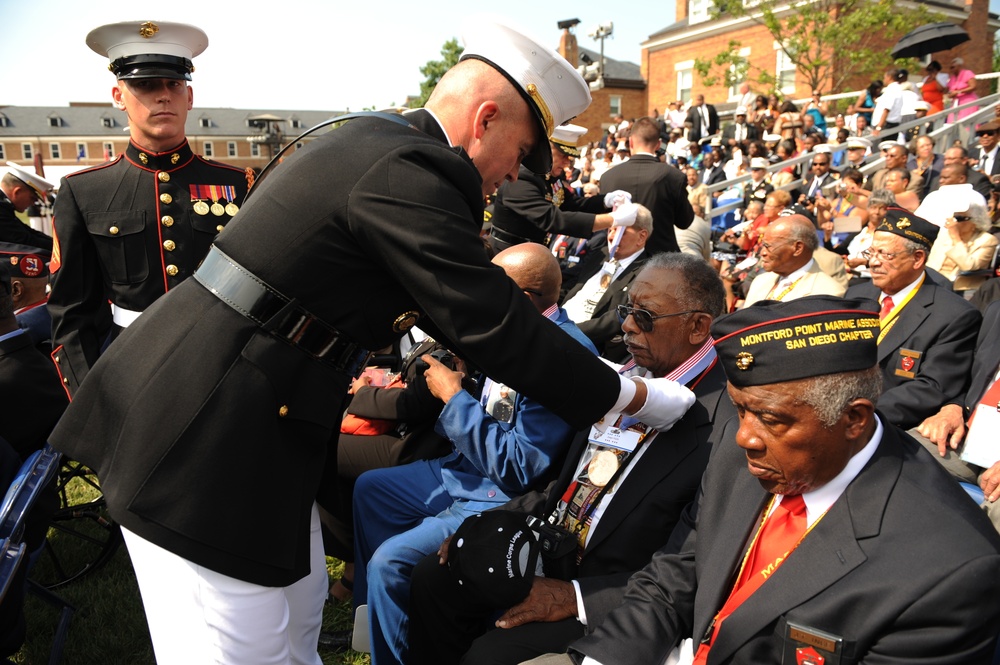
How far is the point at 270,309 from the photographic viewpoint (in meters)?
1.72

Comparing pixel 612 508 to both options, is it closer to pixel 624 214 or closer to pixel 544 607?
pixel 544 607

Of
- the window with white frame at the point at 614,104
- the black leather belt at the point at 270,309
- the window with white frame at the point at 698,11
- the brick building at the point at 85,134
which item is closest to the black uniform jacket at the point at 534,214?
the black leather belt at the point at 270,309

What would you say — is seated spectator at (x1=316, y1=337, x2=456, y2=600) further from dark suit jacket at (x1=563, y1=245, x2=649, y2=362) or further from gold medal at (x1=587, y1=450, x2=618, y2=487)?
dark suit jacket at (x1=563, y1=245, x2=649, y2=362)

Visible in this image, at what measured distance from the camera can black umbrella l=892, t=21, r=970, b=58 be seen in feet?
45.3

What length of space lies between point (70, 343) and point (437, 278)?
7.26 ft

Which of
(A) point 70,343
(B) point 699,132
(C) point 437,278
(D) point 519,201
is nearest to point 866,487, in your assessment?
(C) point 437,278

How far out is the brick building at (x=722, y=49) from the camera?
30.2 metres

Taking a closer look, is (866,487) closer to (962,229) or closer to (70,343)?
(70,343)

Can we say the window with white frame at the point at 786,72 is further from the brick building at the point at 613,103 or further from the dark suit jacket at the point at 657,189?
the dark suit jacket at the point at 657,189

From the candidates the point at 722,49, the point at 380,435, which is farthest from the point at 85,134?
the point at 380,435

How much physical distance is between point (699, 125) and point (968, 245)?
1418cm

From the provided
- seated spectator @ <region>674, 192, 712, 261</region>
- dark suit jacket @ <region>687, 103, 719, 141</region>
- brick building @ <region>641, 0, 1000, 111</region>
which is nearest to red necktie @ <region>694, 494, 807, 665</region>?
seated spectator @ <region>674, 192, 712, 261</region>

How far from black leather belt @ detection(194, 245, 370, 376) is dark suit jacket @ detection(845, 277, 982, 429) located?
11.1 ft

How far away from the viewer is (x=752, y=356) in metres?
1.91
